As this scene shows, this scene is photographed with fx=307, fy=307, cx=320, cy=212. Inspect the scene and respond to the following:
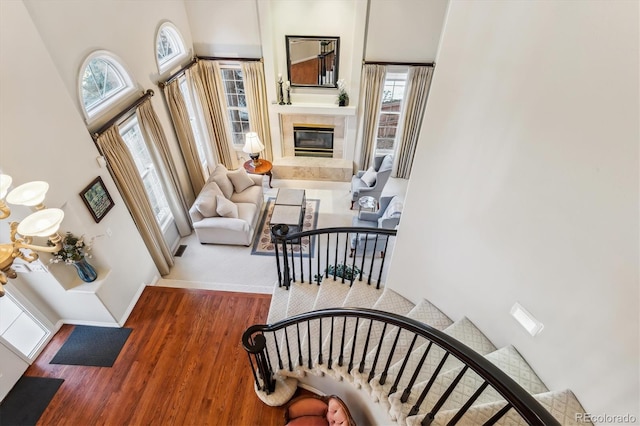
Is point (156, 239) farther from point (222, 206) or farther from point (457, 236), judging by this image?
point (457, 236)

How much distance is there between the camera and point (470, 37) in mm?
1834

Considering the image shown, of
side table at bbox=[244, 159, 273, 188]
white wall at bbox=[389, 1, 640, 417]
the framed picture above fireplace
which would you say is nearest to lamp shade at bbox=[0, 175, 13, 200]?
white wall at bbox=[389, 1, 640, 417]

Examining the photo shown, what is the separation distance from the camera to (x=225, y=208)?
5.36 m

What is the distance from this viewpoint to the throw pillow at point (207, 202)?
531cm

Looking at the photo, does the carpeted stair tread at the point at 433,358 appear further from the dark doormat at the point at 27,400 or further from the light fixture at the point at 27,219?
the dark doormat at the point at 27,400

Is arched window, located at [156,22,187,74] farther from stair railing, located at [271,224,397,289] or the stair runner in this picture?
the stair runner

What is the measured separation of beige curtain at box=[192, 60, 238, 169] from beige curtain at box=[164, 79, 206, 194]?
33.8 inches

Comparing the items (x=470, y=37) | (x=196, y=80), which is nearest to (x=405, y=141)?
(x=196, y=80)

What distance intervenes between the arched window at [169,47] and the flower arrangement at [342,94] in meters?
3.05

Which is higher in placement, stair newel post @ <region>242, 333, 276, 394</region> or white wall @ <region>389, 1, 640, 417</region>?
white wall @ <region>389, 1, 640, 417</region>

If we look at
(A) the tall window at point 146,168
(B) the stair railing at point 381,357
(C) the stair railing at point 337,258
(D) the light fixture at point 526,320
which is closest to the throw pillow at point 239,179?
(A) the tall window at point 146,168

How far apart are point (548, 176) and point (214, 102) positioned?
21.1ft

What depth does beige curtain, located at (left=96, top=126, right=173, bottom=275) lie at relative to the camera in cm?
372

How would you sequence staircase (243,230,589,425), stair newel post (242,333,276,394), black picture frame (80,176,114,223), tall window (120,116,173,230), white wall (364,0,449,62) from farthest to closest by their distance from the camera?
white wall (364,0,449,62)
tall window (120,116,173,230)
black picture frame (80,176,114,223)
stair newel post (242,333,276,394)
staircase (243,230,589,425)
